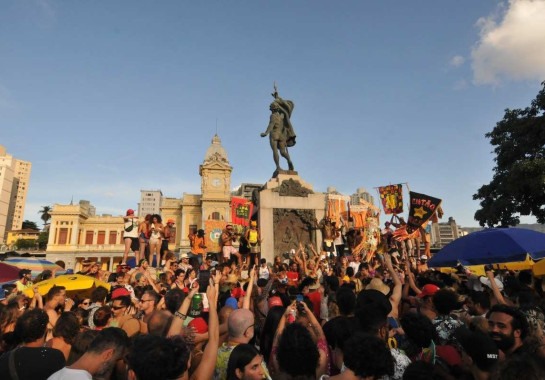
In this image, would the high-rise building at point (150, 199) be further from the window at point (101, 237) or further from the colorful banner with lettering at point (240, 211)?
the colorful banner with lettering at point (240, 211)

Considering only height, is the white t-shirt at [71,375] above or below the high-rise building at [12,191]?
below

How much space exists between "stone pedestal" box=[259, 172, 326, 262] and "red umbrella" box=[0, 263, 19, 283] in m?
8.45

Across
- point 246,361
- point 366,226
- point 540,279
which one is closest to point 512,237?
point 540,279

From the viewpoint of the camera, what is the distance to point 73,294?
7113 millimetres

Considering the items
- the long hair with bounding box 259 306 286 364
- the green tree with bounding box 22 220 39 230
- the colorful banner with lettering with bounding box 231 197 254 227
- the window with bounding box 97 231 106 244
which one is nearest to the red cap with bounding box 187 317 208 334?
the long hair with bounding box 259 306 286 364

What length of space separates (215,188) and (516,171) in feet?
193

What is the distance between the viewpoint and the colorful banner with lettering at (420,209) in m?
15.0

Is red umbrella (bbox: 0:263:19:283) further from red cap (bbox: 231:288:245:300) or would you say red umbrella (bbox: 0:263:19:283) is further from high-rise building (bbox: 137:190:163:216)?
high-rise building (bbox: 137:190:163:216)

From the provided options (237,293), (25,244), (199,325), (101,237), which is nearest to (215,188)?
(101,237)

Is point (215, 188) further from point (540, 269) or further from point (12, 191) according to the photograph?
point (12, 191)

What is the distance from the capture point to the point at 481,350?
2646 millimetres

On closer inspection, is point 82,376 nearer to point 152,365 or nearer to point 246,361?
point 152,365

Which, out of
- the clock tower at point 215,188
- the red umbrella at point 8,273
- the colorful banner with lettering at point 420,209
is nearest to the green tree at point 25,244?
the clock tower at point 215,188

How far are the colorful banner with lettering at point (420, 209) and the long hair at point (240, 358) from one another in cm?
1417
